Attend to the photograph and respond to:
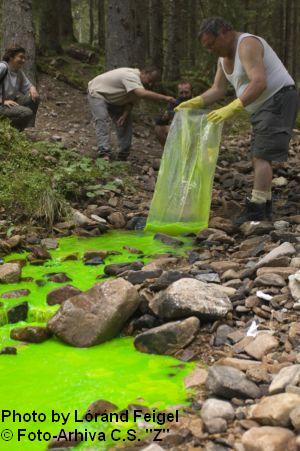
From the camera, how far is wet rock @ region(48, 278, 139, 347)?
13.0ft

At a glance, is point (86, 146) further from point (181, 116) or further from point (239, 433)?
point (239, 433)

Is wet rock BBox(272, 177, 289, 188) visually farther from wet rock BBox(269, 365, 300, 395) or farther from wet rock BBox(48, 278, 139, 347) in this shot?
wet rock BBox(269, 365, 300, 395)

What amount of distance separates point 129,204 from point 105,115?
2056 mm

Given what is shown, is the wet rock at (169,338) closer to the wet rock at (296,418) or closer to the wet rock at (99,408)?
the wet rock at (99,408)

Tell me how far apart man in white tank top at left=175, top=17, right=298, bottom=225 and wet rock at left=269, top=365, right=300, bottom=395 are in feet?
10.8

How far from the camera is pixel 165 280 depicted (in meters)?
4.45

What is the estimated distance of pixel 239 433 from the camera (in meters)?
2.64

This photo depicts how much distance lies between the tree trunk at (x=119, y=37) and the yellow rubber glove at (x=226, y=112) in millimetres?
5410

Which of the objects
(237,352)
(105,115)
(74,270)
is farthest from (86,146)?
(237,352)

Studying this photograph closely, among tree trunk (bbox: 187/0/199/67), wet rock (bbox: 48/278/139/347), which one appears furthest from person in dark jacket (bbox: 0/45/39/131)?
tree trunk (bbox: 187/0/199/67)

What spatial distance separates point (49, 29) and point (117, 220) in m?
9.72

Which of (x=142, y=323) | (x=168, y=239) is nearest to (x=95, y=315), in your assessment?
(x=142, y=323)

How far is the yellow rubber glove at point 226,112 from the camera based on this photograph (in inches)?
225

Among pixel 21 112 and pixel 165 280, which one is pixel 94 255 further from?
pixel 21 112
